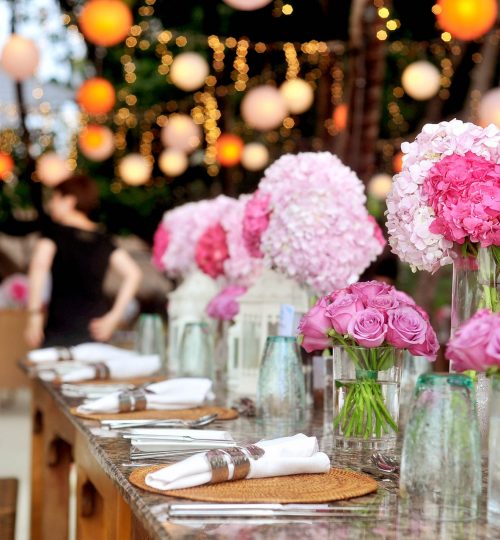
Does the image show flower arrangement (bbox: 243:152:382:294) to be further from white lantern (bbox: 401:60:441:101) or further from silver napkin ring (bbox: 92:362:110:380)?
white lantern (bbox: 401:60:441:101)

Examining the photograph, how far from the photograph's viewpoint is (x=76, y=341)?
15.2 feet

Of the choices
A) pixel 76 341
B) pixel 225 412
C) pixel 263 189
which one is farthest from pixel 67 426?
pixel 76 341

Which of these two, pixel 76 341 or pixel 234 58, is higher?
pixel 234 58

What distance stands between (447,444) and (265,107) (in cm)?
634

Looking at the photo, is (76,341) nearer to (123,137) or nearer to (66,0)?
(66,0)

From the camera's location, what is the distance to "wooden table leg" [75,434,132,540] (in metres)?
1.58

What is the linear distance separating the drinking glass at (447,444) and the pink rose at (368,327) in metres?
0.43

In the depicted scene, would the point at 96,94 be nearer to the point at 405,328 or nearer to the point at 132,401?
the point at 132,401

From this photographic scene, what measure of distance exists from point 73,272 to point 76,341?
12.2 inches

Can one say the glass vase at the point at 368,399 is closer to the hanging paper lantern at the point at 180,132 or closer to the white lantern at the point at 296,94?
the white lantern at the point at 296,94

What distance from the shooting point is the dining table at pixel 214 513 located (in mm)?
1164

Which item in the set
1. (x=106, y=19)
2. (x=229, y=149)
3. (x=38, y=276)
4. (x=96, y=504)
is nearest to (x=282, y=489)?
(x=96, y=504)

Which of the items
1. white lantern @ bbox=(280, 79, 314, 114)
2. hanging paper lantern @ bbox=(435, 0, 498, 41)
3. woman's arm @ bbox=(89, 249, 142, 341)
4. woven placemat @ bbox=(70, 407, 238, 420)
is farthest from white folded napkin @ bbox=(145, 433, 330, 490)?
white lantern @ bbox=(280, 79, 314, 114)

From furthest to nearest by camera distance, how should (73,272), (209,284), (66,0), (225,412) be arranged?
(66,0) < (73,272) < (209,284) < (225,412)
